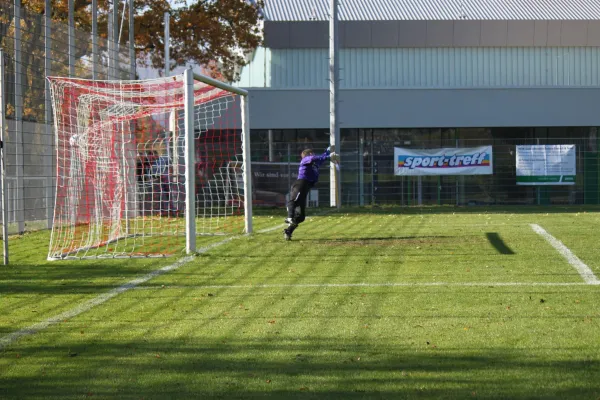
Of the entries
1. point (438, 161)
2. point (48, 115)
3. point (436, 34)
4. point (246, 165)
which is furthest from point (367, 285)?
point (436, 34)

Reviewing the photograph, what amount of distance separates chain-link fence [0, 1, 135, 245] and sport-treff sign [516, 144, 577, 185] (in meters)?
18.1

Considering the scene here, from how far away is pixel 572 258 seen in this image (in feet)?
38.0

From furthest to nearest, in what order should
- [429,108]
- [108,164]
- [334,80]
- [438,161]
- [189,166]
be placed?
[429,108] → [438,161] → [334,80] → [108,164] → [189,166]

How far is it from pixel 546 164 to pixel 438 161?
386cm

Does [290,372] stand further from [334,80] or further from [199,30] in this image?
[199,30]

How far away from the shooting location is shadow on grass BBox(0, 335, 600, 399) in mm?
5227

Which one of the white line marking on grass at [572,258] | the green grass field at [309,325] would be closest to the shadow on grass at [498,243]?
the green grass field at [309,325]

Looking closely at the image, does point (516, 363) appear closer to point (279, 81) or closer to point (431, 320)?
point (431, 320)

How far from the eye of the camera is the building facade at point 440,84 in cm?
3309

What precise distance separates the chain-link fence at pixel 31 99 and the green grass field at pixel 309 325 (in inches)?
182

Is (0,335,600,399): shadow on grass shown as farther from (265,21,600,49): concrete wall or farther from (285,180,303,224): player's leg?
(265,21,600,49): concrete wall

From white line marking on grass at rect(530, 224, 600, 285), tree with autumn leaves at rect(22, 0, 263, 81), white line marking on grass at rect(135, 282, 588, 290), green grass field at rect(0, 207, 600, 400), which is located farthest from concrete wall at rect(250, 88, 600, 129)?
A: white line marking on grass at rect(135, 282, 588, 290)

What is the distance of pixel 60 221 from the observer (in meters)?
14.9

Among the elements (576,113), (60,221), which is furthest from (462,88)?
(60,221)
